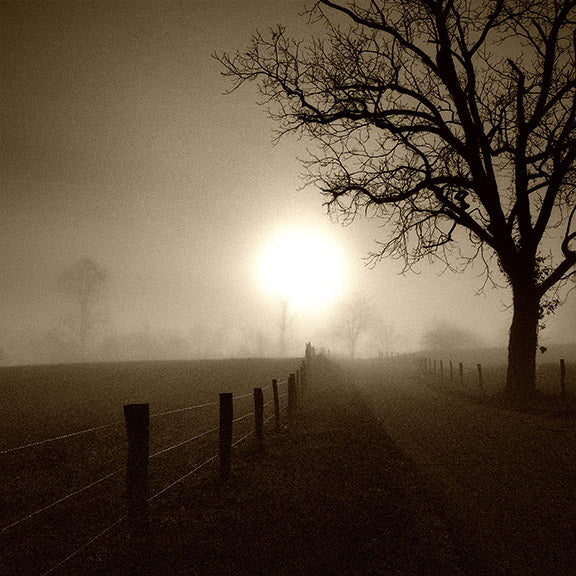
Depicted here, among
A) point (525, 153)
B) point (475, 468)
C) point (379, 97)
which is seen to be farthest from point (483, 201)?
point (475, 468)

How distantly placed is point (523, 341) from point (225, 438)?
1145cm

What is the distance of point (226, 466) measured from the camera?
7.05 m

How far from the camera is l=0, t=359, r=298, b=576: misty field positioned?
5914mm

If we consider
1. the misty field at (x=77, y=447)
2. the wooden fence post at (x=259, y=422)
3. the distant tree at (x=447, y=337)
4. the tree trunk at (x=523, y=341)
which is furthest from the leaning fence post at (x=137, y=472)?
the distant tree at (x=447, y=337)

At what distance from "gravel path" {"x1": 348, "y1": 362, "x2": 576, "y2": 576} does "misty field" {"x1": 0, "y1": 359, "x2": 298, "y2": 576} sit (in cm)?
476

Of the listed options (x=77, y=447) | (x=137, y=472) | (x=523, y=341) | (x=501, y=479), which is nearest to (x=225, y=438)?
(x=137, y=472)

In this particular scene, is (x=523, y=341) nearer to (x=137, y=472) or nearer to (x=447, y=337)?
(x=137, y=472)

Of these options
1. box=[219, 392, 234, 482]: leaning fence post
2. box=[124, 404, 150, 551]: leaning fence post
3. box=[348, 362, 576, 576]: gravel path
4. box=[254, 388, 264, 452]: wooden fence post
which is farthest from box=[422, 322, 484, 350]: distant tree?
box=[124, 404, 150, 551]: leaning fence post

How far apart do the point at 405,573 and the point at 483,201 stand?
42.6 ft

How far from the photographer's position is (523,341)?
13523 millimetres

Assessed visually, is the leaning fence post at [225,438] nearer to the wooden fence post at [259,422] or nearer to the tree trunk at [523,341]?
the wooden fence post at [259,422]

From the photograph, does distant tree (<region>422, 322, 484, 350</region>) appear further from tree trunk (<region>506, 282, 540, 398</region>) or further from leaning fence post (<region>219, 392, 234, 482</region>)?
leaning fence post (<region>219, 392, 234, 482</region>)

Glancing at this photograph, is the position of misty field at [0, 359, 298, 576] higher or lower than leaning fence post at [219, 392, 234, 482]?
lower

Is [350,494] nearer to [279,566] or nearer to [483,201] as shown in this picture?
[279,566]
